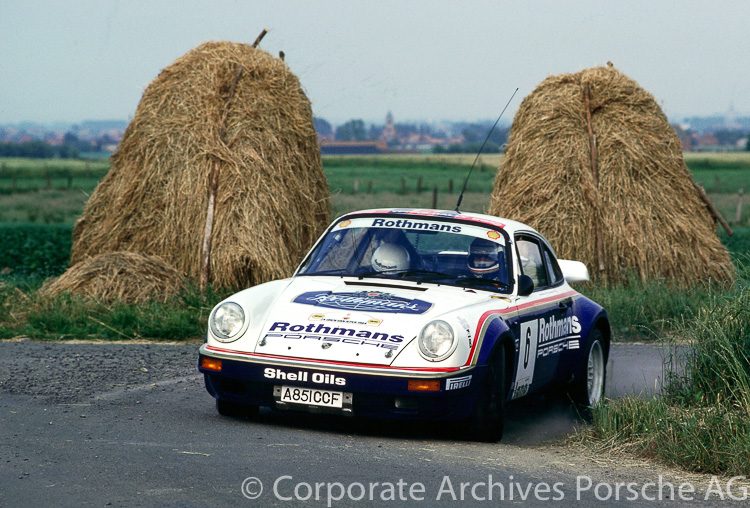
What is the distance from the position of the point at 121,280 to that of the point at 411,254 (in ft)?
20.9

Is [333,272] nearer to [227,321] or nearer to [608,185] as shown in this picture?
[227,321]

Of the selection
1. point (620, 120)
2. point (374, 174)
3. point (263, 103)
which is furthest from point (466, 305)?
point (374, 174)

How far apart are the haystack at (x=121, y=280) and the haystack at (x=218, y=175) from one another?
449 millimetres

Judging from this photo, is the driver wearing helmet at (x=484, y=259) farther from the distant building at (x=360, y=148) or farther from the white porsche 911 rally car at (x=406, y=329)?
the distant building at (x=360, y=148)

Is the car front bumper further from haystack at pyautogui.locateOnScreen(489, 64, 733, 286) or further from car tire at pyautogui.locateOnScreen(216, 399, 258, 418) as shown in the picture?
haystack at pyautogui.locateOnScreen(489, 64, 733, 286)

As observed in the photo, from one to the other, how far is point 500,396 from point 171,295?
729cm

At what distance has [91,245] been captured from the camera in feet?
48.8

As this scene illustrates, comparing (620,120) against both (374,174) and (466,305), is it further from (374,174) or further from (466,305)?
(374,174)

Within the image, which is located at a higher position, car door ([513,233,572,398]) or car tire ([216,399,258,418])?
car door ([513,233,572,398])

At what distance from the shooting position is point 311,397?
263 inches

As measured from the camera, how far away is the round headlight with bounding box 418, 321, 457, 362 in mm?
6566

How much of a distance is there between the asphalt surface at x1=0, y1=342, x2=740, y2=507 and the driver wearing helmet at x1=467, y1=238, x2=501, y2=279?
1.19 meters

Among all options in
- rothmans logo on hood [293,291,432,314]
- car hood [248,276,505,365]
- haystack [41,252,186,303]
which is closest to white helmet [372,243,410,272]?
car hood [248,276,505,365]

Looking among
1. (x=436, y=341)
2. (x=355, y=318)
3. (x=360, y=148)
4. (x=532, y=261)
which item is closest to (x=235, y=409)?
(x=355, y=318)
